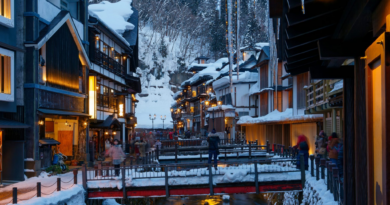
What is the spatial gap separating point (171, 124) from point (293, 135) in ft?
199

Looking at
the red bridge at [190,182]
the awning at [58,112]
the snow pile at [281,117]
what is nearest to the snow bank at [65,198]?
the red bridge at [190,182]

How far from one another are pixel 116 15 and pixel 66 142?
18208 mm

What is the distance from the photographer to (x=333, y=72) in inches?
301

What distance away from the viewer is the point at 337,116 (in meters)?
20.8

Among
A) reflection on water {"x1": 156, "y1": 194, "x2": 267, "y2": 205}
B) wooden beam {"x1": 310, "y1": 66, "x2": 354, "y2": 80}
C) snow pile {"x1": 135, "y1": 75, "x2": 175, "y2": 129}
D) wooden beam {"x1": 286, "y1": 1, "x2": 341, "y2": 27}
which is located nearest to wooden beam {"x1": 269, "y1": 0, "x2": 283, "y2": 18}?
wooden beam {"x1": 286, "y1": 1, "x2": 341, "y2": 27}

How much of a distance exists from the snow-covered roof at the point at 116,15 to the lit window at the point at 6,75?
18325 mm

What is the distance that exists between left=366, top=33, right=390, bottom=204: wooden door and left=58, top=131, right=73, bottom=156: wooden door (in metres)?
23.5

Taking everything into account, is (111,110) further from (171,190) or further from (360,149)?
(360,149)

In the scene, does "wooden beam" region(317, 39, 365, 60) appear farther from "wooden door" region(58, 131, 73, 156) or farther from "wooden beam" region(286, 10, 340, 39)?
"wooden door" region(58, 131, 73, 156)

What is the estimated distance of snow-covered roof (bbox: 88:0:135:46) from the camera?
37.7 meters

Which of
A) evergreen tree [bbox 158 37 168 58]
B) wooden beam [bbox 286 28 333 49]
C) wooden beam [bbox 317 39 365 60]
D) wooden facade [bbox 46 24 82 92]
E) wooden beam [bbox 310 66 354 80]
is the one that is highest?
evergreen tree [bbox 158 37 168 58]

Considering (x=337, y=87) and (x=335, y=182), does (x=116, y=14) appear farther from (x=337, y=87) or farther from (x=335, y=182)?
(x=335, y=182)

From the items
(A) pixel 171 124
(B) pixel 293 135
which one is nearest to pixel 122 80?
(B) pixel 293 135

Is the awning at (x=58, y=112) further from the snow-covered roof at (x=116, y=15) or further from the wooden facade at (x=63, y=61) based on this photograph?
the snow-covered roof at (x=116, y=15)
